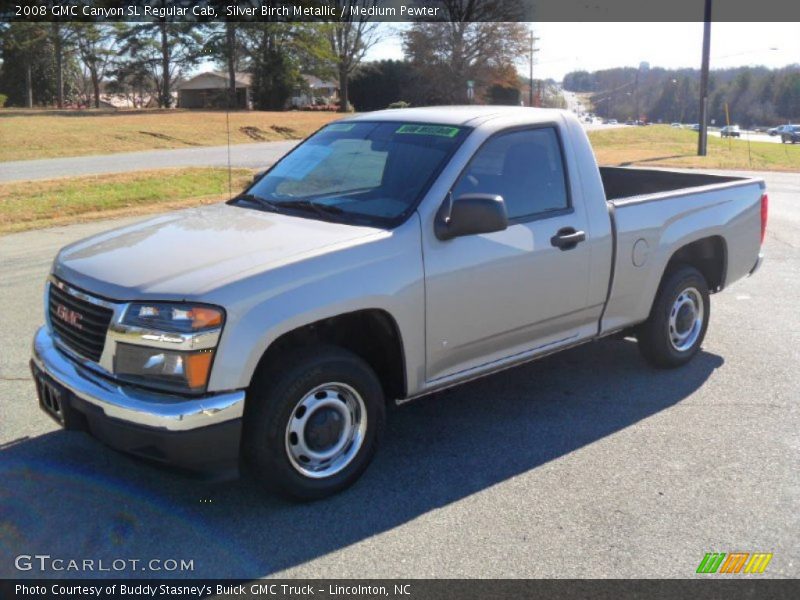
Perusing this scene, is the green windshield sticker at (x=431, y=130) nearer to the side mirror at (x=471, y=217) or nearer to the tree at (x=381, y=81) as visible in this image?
the side mirror at (x=471, y=217)

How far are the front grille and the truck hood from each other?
0.09 metres

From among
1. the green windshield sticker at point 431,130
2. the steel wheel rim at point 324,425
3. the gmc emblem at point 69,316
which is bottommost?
the steel wheel rim at point 324,425

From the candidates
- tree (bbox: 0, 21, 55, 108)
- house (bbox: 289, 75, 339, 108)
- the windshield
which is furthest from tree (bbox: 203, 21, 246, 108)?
the windshield

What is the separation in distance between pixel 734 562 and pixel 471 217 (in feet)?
6.65

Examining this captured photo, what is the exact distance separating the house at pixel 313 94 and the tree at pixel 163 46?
7968mm

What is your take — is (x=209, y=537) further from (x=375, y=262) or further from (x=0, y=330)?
(x=0, y=330)

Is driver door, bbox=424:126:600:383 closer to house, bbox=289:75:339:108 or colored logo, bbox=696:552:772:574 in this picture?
colored logo, bbox=696:552:772:574

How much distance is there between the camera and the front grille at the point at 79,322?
12.4 feet

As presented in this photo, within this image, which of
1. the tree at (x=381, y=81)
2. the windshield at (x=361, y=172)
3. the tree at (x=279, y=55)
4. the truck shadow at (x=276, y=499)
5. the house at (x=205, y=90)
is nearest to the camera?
the truck shadow at (x=276, y=499)

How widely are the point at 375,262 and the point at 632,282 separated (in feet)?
7.23

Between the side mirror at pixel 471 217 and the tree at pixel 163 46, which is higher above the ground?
the tree at pixel 163 46

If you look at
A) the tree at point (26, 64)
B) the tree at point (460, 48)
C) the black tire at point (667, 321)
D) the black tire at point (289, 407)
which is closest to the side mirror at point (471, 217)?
the black tire at point (289, 407)

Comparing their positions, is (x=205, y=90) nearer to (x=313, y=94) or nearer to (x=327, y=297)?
(x=313, y=94)

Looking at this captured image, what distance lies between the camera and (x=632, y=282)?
215 inches
